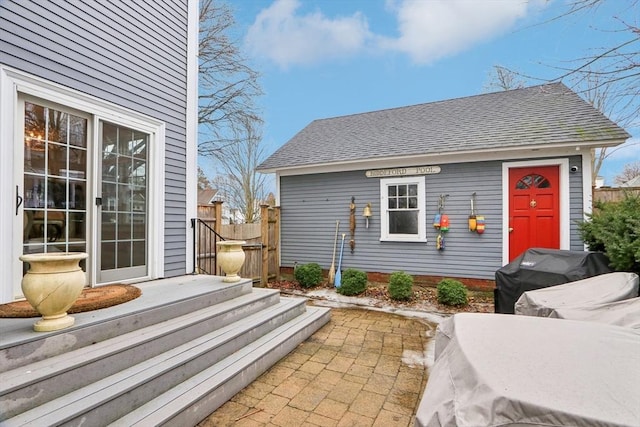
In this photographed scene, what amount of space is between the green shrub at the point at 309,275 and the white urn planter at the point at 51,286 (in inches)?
188

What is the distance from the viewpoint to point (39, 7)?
2.94 meters

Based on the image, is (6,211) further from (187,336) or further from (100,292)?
(187,336)

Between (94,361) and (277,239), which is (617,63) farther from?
(277,239)

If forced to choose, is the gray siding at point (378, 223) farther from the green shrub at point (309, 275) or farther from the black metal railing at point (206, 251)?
the black metal railing at point (206, 251)

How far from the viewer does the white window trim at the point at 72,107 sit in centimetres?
270

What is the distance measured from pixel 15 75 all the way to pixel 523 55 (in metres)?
5.50

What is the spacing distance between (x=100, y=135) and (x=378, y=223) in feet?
17.2

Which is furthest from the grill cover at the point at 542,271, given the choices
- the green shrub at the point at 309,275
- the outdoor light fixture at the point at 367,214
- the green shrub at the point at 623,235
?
the green shrub at the point at 309,275

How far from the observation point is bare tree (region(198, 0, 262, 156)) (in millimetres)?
10531

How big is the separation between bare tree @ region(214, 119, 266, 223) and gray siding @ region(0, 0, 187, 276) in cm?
876

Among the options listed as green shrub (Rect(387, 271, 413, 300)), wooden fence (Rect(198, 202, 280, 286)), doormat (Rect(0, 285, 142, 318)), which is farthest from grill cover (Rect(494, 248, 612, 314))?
wooden fence (Rect(198, 202, 280, 286))

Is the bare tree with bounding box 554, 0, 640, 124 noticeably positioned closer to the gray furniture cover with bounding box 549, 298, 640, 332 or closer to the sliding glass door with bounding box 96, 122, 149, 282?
the gray furniture cover with bounding box 549, 298, 640, 332

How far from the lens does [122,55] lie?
12.3ft

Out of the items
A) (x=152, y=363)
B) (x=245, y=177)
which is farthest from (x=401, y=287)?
(x=245, y=177)
